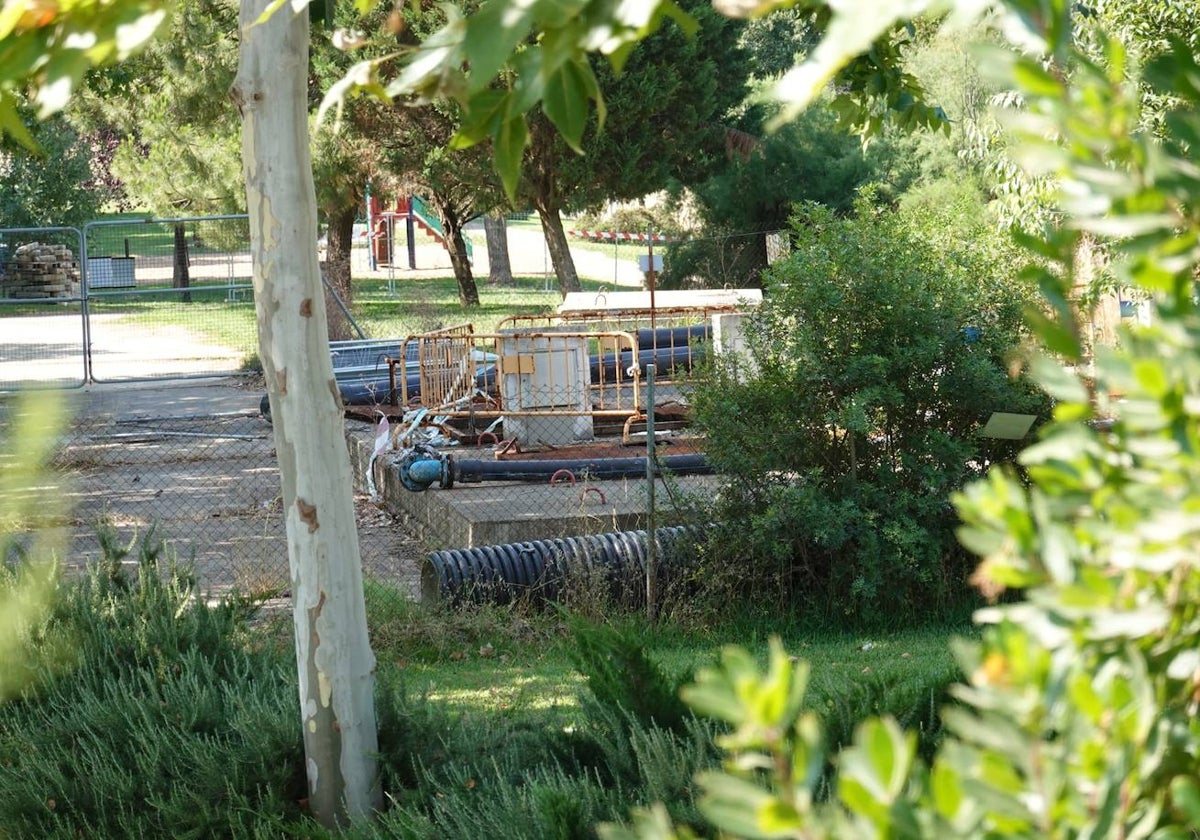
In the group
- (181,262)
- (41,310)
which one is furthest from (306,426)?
(41,310)

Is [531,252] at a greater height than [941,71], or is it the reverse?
[941,71]

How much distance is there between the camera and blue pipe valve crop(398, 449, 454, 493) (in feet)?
35.7

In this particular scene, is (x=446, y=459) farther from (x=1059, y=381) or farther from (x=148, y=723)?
(x=1059, y=381)

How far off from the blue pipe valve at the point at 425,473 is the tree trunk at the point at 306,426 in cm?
655

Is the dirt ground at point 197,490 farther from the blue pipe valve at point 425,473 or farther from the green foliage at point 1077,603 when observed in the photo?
the green foliage at point 1077,603

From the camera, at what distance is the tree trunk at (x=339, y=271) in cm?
2161

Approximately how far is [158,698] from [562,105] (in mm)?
3812

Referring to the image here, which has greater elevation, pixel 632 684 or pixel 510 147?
pixel 510 147

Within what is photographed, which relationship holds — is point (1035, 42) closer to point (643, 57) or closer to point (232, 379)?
point (232, 379)

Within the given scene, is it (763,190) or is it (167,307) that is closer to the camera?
(763,190)

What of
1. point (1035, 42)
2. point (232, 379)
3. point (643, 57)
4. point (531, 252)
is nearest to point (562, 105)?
point (1035, 42)

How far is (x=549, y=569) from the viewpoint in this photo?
8266 mm

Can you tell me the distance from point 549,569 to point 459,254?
25.1m

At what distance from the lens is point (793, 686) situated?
1108 mm
